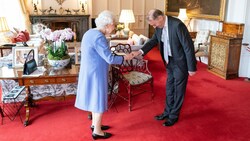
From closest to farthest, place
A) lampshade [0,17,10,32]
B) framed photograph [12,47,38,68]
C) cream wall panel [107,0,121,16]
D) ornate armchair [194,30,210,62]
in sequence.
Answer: framed photograph [12,47,38,68] → ornate armchair [194,30,210,62] → lampshade [0,17,10,32] → cream wall panel [107,0,121,16]

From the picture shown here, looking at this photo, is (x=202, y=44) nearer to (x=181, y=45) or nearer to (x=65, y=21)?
(x=181, y=45)

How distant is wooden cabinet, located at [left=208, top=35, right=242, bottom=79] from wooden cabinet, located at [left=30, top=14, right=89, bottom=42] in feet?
18.4

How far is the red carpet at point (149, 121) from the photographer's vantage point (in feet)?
10.5

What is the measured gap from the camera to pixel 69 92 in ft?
14.3

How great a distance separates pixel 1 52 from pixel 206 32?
5505mm

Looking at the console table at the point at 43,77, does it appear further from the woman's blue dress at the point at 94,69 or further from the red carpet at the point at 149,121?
the woman's blue dress at the point at 94,69

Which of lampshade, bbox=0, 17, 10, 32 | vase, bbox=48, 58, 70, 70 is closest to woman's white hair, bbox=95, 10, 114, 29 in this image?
vase, bbox=48, 58, 70, 70

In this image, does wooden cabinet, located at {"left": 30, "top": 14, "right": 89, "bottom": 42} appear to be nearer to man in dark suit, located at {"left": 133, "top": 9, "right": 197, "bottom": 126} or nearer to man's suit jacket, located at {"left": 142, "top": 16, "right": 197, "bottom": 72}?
man in dark suit, located at {"left": 133, "top": 9, "right": 197, "bottom": 126}

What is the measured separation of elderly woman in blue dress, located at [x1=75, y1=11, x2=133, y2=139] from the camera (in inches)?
105

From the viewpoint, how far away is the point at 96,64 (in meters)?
2.75

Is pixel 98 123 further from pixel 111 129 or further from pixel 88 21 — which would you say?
pixel 88 21

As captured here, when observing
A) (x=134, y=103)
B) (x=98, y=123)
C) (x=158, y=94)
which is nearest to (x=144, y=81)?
(x=134, y=103)

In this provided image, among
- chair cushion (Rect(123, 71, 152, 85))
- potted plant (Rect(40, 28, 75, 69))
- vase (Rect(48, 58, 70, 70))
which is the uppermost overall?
potted plant (Rect(40, 28, 75, 69))

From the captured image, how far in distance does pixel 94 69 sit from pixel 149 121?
1.34 meters
